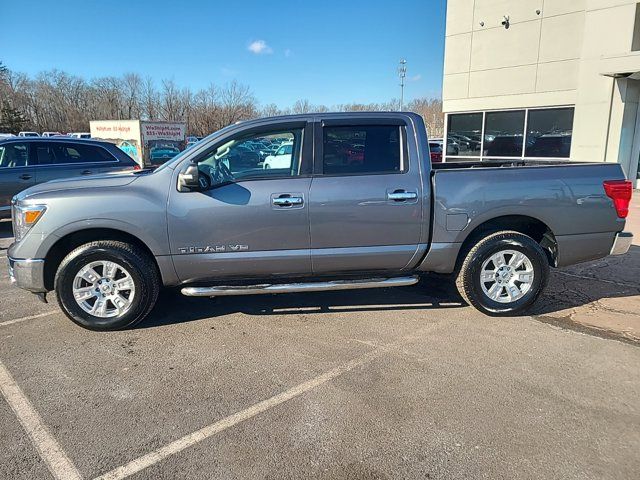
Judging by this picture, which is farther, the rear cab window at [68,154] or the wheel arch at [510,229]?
the rear cab window at [68,154]

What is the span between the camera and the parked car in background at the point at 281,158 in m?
4.35

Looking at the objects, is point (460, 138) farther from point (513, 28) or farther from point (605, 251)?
point (605, 251)

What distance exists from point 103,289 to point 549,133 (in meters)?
14.2

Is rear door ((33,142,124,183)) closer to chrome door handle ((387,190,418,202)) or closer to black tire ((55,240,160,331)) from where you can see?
Answer: black tire ((55,240,160,331))

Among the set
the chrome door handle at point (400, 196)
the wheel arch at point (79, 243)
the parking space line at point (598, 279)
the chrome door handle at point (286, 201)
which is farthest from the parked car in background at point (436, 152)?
the wheel arch at point (79, 243)

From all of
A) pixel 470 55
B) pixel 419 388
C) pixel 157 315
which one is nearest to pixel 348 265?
pixel 419 388

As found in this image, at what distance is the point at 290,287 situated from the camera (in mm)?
4270

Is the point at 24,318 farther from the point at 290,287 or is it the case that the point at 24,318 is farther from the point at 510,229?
the point at 510,229

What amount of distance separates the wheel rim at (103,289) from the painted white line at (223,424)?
1852mm

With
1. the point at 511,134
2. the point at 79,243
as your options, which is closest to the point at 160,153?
the point at 511,134

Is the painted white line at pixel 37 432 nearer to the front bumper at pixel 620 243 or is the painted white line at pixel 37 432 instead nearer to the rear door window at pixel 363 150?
the rear door window at pixel 363 150

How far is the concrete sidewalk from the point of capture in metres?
4.38

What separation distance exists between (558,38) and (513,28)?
1.47 meters

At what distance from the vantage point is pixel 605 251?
4.59 meters
